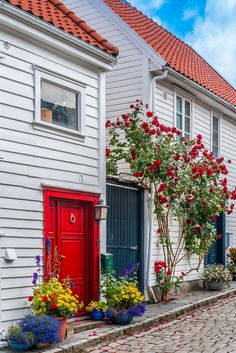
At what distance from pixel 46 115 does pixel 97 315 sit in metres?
3.50

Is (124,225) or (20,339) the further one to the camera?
(124,225)

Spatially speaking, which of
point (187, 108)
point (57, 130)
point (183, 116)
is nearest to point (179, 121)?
point (183, 116)

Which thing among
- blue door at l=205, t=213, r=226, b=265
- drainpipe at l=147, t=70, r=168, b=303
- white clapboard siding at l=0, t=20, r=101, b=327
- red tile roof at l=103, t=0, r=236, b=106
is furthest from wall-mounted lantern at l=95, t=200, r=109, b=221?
blue door at l=205, t=213, r=226, b=265

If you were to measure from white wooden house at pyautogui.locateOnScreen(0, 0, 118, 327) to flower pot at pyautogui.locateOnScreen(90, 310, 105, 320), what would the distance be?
37cm

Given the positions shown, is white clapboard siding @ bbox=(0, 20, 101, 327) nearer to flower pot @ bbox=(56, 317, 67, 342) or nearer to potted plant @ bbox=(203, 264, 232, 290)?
flower pot @ bbox=(56, 317, 67, 342)

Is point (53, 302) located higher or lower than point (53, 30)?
lower

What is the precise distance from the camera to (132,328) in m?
9.12

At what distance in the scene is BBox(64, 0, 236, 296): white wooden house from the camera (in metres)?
12.0

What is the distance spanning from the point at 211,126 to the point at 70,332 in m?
9.10

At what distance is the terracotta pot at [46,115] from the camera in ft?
29.1

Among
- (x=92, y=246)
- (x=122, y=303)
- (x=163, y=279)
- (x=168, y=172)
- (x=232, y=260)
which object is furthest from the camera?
(x=232, y=260)

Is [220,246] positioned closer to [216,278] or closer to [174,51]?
[216,278]

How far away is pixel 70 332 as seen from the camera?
8.36 metres

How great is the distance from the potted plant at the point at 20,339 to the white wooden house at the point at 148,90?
3.69 m
